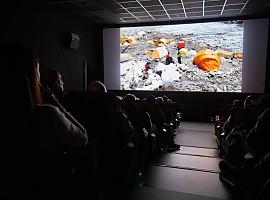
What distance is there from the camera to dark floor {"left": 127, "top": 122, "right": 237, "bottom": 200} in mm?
2125

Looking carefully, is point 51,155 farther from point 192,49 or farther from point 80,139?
point 192,49

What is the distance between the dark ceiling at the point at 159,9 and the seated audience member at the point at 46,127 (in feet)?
14.2

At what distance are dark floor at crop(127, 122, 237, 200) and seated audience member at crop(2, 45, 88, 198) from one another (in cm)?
100

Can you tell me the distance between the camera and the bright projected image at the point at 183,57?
6.19 metres

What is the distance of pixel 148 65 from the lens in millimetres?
6789

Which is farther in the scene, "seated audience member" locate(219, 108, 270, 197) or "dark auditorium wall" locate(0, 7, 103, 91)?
"dark auditorium wall" locate(0, 7, 103, 91)

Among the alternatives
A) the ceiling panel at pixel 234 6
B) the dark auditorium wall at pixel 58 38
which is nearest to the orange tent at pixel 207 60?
the ceiling panel at pixel 234 6

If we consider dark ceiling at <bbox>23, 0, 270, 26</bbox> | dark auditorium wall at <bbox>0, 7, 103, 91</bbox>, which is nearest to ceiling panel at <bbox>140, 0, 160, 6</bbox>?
dark ceiling at <bbox>23, 0, 270, 26</bbox>

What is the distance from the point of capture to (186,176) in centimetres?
265

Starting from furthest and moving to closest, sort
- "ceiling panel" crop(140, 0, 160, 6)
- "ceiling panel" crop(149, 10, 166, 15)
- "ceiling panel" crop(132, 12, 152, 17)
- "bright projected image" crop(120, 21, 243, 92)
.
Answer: "bright projected image" crop(120, 21, 243, 92)
"ceiling panel" crop(132, 12, 152, 17)
"ceiling panel" crop(149, 10, 166, 15)
"ceiling panel" crop(140, 0, 160, 6)

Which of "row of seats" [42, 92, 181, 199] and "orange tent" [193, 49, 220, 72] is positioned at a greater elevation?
"orange tent" [193, 49, 220, 72]

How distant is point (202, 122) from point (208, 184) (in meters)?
4.29

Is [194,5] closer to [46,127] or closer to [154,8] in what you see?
[154,8]

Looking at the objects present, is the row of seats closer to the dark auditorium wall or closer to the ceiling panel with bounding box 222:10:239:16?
the dark auditorium wall
